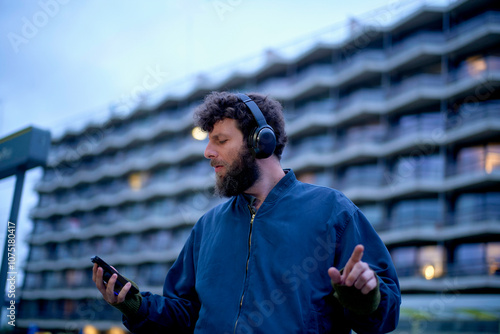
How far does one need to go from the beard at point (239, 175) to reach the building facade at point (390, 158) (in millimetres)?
20122

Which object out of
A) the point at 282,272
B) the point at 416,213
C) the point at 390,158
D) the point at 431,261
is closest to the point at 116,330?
the point at 390,158

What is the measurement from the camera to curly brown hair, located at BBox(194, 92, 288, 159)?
8.83 ft

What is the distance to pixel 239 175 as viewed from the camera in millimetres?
2582

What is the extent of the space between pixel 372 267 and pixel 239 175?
2.72 ft

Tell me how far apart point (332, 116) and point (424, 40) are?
7450mm

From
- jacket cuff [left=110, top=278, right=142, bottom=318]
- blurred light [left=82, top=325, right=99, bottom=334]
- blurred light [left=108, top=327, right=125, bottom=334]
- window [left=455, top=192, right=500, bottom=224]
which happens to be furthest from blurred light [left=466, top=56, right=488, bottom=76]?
blurred light [left=82, top=325, right=99, bottom=334]

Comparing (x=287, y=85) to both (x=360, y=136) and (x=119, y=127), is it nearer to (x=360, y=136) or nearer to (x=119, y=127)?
(x=360, y=136)

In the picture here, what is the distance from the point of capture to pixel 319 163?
3284cm

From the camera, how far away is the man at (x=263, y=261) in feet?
7.01

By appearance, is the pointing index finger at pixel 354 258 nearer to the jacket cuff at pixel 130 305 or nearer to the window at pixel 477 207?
the jacket cuff at pixel 130 305

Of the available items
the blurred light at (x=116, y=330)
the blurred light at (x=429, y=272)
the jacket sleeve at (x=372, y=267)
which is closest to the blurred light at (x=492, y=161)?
the blurred light at (x=429, y=272)

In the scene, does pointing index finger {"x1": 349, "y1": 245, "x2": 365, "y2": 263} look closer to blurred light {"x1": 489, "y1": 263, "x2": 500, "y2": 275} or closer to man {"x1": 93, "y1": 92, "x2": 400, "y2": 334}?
man {"x1": 93, "y1": 92, "x2": 400, "y2": 334}

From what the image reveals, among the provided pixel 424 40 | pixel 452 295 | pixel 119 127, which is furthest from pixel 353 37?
pixel 119 127

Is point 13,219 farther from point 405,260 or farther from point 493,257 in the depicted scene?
point 405,260
